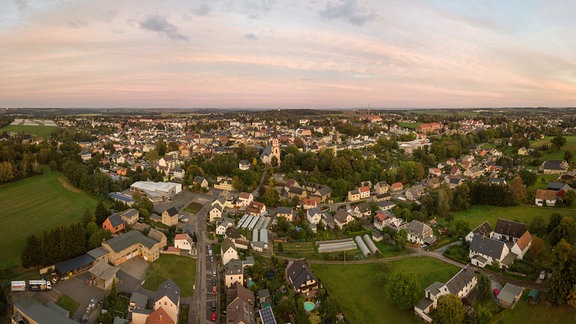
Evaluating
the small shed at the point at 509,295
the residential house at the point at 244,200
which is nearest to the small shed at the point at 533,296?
the small shed at the point at 509,295

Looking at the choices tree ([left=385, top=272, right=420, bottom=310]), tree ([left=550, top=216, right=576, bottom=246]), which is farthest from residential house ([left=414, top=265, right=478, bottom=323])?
tree ([left=550, top=216, right=576, bottom=246])

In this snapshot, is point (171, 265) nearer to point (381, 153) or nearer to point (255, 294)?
point (255, 294)

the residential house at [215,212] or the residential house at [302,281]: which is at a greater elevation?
the residential house at [215,212]

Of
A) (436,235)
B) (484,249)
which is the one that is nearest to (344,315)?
(484,249)

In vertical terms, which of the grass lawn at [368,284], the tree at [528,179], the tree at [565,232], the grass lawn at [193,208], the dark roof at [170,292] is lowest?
Answer: the grass lawn at [368,284]

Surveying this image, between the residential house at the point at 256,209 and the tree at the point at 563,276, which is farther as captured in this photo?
the residential house at the point at 256,209

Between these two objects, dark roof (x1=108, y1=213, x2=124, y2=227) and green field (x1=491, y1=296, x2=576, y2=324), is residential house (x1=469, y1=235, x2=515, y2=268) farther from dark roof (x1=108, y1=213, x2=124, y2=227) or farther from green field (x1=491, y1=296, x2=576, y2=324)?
dark roof (x1=108, y1=213, x2=124, y2=227)

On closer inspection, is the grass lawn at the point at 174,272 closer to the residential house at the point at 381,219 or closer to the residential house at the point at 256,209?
the residential house at the point at 256,209
